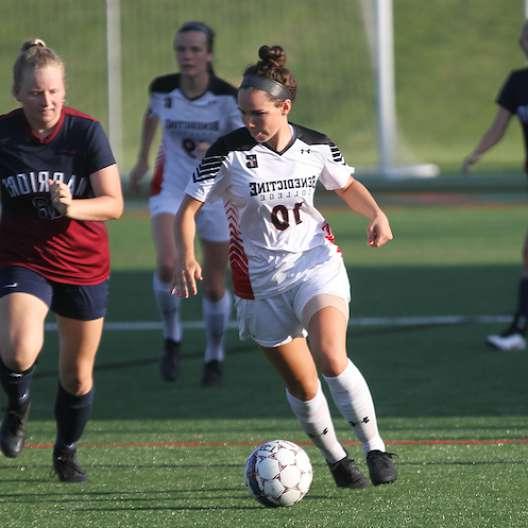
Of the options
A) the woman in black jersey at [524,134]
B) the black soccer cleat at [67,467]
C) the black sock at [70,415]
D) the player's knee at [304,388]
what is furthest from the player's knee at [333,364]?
the woman in black jersey at [524,134]

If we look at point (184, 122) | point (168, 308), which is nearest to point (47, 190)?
point (184, 122)

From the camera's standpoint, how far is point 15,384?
6.48 meters

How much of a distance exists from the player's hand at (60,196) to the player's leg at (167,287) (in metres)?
3.66

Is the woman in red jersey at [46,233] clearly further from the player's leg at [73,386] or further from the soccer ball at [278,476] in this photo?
the soccer ball at [278,476]

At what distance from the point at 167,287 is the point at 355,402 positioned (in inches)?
154

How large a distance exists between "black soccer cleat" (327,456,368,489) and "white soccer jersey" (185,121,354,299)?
0.81 m

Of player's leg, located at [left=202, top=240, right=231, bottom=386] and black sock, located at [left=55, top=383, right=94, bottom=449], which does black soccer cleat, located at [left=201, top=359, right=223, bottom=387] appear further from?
black sock, located at [left=55, top=383, right=94, bottom=449]

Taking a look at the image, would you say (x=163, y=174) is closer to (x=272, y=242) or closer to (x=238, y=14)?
(x=272, y=242)

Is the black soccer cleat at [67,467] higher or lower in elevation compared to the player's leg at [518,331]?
higher

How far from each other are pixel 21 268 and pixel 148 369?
381 centimetres

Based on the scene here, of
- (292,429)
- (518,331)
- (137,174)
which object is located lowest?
(518,331)

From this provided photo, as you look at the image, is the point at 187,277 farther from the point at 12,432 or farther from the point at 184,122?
the point at 184,122

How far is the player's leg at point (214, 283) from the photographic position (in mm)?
9406

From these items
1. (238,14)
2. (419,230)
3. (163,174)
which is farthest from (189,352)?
(238,14)
